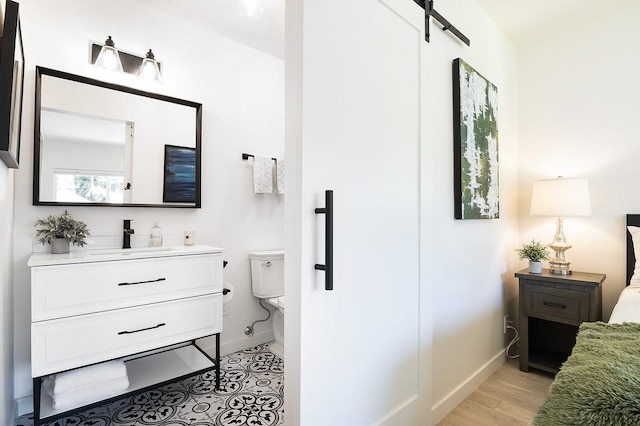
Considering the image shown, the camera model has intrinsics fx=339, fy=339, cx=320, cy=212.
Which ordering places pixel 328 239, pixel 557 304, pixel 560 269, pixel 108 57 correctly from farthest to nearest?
pixel 560 269 < pixel 557 304 < pixel 108 57 < pixel 328 239

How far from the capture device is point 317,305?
1.27 meters

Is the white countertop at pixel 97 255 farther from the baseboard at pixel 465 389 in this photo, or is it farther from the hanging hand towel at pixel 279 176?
the baseboard at pixel 465 389

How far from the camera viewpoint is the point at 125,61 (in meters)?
2.22

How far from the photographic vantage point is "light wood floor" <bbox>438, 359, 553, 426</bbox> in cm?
191

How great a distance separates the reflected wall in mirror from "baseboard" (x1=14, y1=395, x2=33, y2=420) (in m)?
1.06

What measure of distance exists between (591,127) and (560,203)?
74cm

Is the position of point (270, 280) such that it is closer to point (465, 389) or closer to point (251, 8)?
point (465, 389)

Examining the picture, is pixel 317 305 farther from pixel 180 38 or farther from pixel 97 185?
pixel 180 38

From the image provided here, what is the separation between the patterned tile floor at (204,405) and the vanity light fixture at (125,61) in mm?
2027

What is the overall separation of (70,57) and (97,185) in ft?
2.53

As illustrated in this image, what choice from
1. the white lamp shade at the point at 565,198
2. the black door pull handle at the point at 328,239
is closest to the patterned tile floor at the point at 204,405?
the black door pull handle at the point at 328,239

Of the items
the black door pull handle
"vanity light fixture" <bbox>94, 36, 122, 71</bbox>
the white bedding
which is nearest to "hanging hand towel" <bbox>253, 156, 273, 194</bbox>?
"vanity light fixture" <bbox>94, 36, 122, 71</bbox>

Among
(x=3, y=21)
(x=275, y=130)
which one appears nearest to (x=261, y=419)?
(x=3, y=21)

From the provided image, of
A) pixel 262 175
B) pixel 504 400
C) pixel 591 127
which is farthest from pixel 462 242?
pixel 262 175
